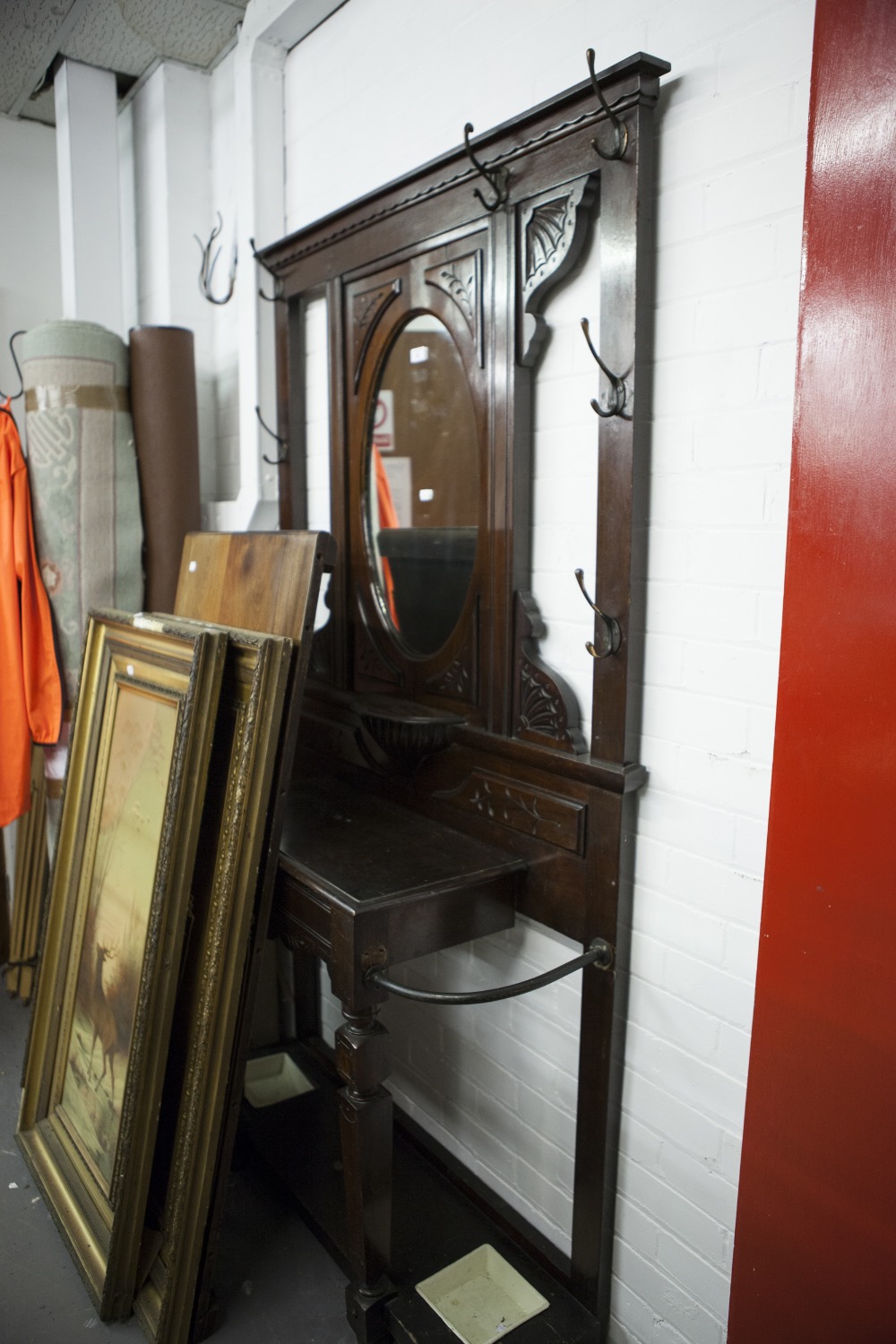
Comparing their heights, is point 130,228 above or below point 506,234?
above

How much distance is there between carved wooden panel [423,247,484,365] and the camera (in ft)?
6.42

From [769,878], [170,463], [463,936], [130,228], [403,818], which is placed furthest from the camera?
[130,228]

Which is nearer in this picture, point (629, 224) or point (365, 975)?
point (629, 224)

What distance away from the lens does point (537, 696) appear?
1.91 m

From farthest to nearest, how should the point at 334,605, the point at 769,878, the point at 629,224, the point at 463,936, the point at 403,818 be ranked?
the point at 334,605
the point at 403,818
the point at 463,936
the point at 629,224
the point at 769,878

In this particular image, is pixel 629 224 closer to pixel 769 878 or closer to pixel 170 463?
pixel 769 878

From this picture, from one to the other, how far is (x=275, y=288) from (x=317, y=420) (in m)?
0.42

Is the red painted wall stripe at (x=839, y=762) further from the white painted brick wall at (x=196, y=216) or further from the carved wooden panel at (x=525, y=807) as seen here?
the white painted brick wall at (x=196, y=216)

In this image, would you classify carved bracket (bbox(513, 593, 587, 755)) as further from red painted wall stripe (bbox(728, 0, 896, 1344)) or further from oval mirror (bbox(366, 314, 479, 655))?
red painted wall stripe (bbox(728, 0, 896, 1344))

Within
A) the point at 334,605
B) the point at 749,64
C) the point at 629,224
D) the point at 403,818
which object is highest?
the point at 749,64

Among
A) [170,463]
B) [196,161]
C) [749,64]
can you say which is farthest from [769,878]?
[196,161]

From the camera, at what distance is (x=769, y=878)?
1436mm

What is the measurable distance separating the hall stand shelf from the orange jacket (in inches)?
38.5

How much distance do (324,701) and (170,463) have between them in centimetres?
95
